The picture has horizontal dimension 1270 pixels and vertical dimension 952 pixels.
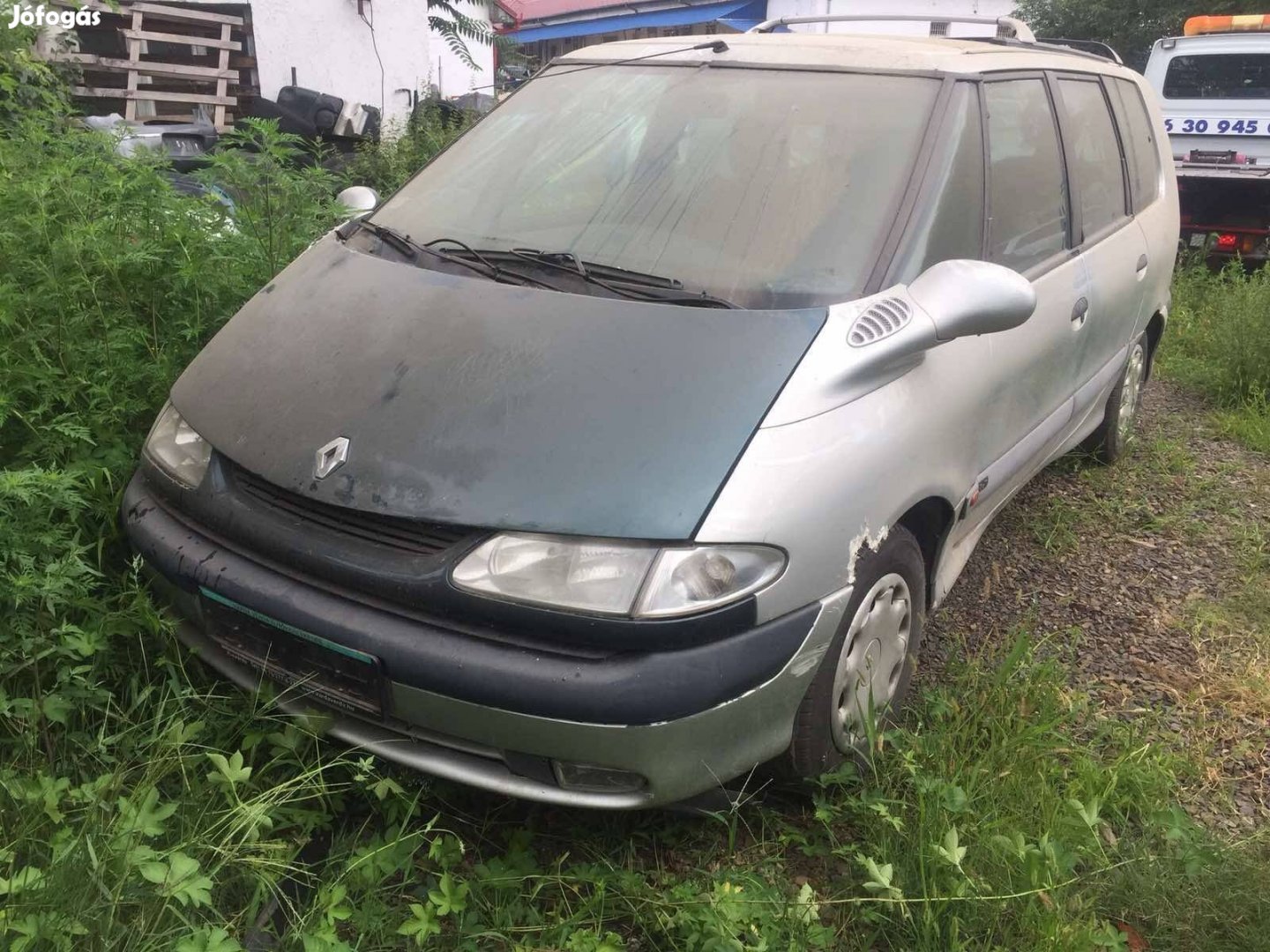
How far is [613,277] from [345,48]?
1002 centimetres

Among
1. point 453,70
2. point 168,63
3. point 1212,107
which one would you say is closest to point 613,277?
point 168,63

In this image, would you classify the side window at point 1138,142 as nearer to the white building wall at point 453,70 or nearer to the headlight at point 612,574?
the headlight at point 612,574

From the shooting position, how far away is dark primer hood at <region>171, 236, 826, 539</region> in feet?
6.54

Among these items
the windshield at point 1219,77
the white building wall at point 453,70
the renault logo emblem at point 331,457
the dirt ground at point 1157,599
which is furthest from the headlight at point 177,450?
the windshield at point 1219,77

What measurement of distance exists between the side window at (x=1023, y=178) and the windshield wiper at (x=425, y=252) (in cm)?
132

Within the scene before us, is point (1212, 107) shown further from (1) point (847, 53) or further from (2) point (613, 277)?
(2) point (613, 277)

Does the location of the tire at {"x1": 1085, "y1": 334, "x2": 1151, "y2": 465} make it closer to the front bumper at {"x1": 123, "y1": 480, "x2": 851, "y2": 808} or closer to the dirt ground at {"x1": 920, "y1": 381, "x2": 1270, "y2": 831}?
the dirt ground at {"x1": 920, "y1": 381, "x2": 1270, "y2": 831}

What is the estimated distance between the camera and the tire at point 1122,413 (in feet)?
14.3

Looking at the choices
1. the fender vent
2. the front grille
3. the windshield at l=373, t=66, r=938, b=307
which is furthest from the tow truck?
the front grille

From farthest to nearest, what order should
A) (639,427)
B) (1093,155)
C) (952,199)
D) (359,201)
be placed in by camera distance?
(1093,155) < (359,201) < (952,199) < (639,427)

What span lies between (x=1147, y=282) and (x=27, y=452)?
4.02 m

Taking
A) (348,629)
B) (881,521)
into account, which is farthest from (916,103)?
(348,629)

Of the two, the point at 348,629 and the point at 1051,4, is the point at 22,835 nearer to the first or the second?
the point at 348,629

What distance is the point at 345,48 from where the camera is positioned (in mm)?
11109
